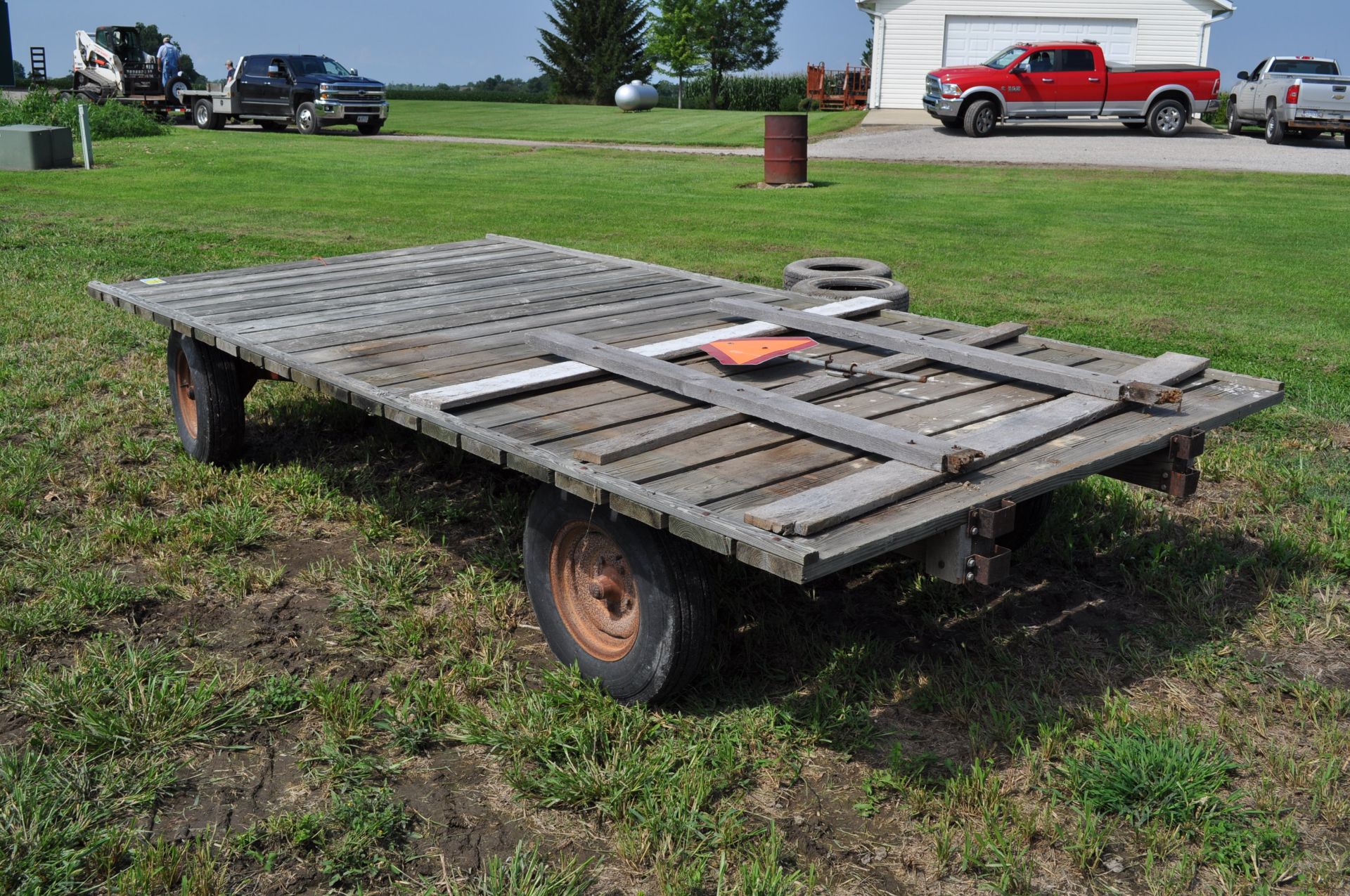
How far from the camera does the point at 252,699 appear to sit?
355 cm

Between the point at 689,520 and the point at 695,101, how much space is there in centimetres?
5532

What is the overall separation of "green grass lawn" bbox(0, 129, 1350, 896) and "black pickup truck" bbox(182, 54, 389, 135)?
76.4 ft

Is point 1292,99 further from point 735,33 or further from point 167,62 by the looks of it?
point 735,33

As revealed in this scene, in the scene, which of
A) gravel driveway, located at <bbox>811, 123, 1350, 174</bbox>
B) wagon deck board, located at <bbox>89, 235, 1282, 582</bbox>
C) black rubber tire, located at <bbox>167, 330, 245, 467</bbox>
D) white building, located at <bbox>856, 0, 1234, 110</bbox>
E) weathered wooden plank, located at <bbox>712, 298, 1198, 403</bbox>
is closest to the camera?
wagon deck board, located at <bbox>89, 235, 1282, 582</bbox>

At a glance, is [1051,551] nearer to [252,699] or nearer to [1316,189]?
[252,699]

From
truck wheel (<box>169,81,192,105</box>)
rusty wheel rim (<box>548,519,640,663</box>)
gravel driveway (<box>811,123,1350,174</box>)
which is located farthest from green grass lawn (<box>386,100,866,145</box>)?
rusty wheel rim (<box>548,519,640,663</box>)

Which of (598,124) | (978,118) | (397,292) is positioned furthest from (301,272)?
(598,124)

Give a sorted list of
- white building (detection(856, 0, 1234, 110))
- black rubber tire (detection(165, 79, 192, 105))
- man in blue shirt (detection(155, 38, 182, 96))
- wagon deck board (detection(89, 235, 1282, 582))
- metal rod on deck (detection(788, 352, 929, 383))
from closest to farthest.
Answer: wagon deck board (detection(89, 235, 1282, 582)), metal rod on deck (detection(788, 352, 929, 383)), man in blue shirt (detection(155, 38, 182, 96)), white building (detection(856, 0, 1234, 110)), black rubber tire (detection(165, 79, 192, 105))

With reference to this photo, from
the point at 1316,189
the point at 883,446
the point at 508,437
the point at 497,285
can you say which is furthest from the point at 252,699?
the point at 1316,189

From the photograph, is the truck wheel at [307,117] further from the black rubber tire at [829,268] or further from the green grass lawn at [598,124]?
the black rubber tire at [829,268]

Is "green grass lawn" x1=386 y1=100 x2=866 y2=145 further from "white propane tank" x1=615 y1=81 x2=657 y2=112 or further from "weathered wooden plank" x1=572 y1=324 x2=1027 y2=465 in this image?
"weathered wooden plank" x1=572 y1=324 x2=1027 y2=465

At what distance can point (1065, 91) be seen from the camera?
25.7 metres

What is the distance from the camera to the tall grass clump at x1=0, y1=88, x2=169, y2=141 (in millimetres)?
23203

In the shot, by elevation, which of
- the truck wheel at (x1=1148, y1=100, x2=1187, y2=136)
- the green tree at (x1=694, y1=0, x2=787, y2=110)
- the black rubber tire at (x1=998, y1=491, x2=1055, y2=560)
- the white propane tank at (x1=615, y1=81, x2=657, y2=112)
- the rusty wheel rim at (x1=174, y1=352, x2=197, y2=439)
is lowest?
the black rubber tire at (x1=998, y1=491, x2=1055, y2=560)
